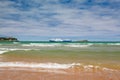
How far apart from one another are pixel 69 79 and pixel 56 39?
10152 cm

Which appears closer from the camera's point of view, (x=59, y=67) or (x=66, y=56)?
(x=59, y=67)

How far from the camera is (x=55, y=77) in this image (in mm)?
6039

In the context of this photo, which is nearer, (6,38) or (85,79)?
(85,79)

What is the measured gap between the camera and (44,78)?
19.3ft

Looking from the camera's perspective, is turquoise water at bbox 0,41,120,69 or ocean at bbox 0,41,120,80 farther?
turquoise water at bbox 0,41,120,69

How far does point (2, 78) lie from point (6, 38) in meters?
99.6

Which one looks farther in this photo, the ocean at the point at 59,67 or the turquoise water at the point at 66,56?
the turquoise water at the point at 66,56

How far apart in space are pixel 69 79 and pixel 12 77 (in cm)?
182

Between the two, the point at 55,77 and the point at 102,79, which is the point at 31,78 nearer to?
the point at 55,77

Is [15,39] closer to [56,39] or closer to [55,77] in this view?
[56,39]

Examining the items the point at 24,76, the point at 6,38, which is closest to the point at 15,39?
the point at 6,38

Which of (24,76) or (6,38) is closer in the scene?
(24,76)

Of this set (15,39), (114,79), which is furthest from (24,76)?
(15,39)

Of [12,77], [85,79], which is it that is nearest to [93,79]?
[85,79]
